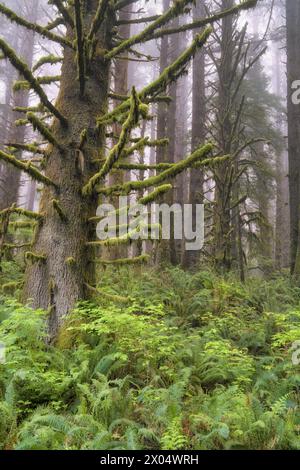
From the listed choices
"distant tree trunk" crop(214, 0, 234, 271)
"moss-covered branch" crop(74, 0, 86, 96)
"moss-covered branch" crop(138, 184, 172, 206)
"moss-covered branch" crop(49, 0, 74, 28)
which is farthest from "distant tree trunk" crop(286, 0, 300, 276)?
"moss-covered branch" crop(49, 0, 74, 28)

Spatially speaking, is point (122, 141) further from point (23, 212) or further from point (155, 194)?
point (23, 212)

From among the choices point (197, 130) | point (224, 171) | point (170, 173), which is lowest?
point (170, 173)

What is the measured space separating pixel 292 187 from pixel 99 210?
7695 mm

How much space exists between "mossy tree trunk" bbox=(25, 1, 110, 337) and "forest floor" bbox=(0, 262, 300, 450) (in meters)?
0.32

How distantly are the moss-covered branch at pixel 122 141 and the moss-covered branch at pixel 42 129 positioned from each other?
64cm

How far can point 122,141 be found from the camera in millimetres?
3924

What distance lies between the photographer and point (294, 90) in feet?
38.0

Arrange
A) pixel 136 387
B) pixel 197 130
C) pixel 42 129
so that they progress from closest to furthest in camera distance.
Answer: pixel 136 387
pixel 42 129
pixel 197 130

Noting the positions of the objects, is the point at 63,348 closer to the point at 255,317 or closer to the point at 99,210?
the point at 99,210

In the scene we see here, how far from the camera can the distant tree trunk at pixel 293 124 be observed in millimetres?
10800

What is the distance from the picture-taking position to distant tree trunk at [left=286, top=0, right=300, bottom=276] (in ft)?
35.4

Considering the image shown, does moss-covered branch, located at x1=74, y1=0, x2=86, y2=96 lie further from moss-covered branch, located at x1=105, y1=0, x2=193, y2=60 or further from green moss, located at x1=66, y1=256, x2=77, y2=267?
green moss, located at x1=66, y1=256, x2=77, y2=267

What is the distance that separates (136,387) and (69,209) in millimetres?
2287

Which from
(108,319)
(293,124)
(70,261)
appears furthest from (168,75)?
(293,124)
